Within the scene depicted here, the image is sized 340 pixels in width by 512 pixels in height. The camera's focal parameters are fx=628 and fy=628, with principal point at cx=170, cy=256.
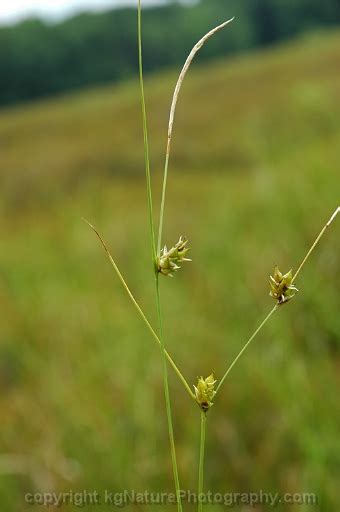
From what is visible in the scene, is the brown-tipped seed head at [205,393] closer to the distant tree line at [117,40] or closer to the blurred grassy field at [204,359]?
the blurred grassy field at [204,359]

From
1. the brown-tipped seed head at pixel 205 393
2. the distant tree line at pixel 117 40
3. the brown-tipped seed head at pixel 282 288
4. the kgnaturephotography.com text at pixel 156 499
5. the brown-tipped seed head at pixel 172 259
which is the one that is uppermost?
the distant tree line at pixel 117 40

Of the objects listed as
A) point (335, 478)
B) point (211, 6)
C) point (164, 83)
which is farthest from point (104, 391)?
point (211, 6)

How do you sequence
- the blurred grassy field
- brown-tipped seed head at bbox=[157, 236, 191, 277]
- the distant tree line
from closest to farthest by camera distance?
brown-tipped seed head at bbox=[157, 236, 191, 277], the blurred grassy field, the distant tree line

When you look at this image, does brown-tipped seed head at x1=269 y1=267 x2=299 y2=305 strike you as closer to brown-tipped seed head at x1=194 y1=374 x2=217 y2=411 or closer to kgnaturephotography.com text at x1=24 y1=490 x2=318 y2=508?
brown-tipped seed head at x1=194 y1=374 x2=217 y2=411

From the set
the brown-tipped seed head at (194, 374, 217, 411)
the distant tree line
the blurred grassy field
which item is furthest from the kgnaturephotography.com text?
the distant tree line

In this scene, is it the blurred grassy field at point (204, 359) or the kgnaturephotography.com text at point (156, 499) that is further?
the blurred grassy field at point (204, 359)

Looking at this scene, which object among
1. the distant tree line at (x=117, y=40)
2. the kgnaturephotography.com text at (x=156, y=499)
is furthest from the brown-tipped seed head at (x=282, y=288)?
the distant tree line at (x=117, y=40)

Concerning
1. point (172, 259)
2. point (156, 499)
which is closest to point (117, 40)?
point (156, 499)

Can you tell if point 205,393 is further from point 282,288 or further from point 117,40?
point 117,40
